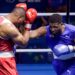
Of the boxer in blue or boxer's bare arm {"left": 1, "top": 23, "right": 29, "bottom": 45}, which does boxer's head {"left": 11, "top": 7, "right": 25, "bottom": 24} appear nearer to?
boxer's bare arm {"left": 1, "top": 23, "right": 29, "bottom": 45}

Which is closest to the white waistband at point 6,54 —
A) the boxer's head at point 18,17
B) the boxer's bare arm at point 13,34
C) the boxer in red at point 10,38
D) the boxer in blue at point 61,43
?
the boxer in red at point 10,38

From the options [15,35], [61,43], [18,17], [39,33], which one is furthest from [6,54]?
[61,43]

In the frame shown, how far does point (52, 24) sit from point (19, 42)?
520 mm

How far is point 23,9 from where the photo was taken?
4570 mm

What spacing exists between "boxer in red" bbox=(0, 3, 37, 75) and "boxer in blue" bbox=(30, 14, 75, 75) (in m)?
0.37

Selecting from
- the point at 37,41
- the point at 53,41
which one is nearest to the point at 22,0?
the point at 37,41

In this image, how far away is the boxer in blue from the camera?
15.4ft

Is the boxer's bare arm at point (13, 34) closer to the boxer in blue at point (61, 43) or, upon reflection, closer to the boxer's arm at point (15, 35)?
the boxer's arm at point (15, 35)

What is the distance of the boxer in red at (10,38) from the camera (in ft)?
Result: 14.1

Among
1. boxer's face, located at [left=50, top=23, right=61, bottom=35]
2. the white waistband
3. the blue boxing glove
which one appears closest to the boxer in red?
the white waistband

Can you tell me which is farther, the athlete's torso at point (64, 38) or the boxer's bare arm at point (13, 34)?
the athlete's torso at point (64, 38)

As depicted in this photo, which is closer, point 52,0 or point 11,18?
point 11,18

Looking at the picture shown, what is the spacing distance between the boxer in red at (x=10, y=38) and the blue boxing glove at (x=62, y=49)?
41 centimetres

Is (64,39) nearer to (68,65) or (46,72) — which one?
(68,65)
